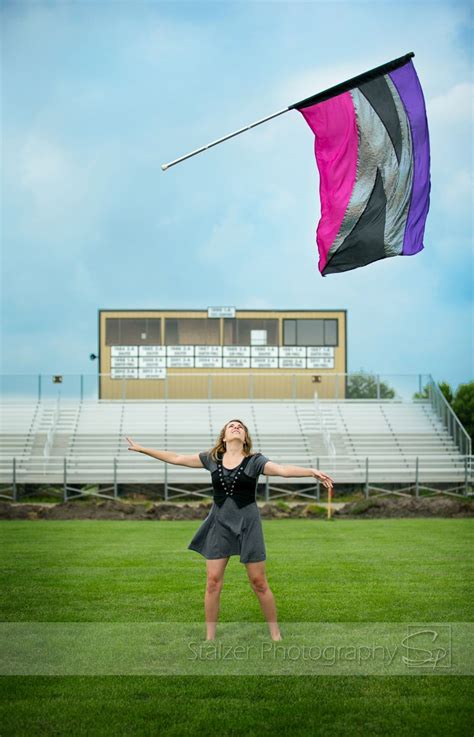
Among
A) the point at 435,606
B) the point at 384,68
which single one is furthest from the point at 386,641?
the point at 384,68

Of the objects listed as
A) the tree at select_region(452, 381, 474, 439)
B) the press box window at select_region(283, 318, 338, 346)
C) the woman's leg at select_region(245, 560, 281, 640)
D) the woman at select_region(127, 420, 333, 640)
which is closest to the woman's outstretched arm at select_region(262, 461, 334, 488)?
the woman at select_region(127, 420, 333, 640)

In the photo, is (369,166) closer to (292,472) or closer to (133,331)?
(292,472)

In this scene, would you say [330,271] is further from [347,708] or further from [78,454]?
[78,454]

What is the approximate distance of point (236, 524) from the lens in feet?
24.1

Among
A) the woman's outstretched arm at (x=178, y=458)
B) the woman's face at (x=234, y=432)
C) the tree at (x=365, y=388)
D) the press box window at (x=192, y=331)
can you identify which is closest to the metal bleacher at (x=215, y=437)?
the tree at (x=365, y=388)

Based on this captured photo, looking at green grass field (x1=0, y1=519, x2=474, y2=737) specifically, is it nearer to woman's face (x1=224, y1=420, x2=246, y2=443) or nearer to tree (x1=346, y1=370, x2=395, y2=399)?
woman's face (x1=224, y1=420, x2=246, y2=443)

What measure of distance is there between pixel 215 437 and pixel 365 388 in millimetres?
8827

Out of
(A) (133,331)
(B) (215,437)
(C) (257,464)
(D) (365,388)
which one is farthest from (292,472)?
(A) (133,331)

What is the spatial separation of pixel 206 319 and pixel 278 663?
38.1 metres

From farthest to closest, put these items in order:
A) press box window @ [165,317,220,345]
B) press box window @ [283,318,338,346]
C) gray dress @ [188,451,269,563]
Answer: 1. press box window @ [283,318,338,346]
2. press box window @ [165,317,220,345]
3. gray dress @ [188,451,269,563]

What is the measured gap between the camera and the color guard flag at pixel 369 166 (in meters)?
10.4

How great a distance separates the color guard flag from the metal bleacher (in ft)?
66.5

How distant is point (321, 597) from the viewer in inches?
383

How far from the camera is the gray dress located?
727 centimetres
